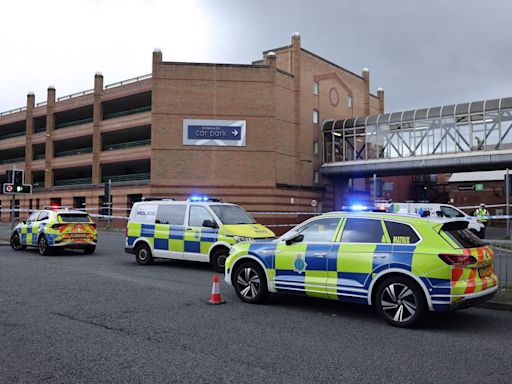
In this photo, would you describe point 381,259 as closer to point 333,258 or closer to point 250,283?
point 333,258

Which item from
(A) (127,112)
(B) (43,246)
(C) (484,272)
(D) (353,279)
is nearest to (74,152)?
(A) (127,112)

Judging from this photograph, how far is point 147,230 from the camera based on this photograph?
41.4 feet

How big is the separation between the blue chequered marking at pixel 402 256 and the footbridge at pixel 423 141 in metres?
25.3

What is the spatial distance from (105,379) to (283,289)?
359 cm

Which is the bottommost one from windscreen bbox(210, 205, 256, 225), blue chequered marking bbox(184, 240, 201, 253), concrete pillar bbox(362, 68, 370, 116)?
blue chequered marking bbox(184, 240, 201, 253)

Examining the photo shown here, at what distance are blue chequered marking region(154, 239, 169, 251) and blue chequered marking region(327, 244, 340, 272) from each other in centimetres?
621

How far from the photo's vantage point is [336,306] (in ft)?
25.0

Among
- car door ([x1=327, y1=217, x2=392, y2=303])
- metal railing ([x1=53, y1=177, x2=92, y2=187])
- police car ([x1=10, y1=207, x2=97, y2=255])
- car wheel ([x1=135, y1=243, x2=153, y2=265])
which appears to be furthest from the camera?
metal railing ([x1=53, y1=177, x2=92, y2=187])

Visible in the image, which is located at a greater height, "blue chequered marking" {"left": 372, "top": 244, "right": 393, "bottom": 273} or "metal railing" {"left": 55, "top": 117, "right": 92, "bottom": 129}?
"metal railing" {"left": 55, "top": 117, "right": 92, "bottom": 129}

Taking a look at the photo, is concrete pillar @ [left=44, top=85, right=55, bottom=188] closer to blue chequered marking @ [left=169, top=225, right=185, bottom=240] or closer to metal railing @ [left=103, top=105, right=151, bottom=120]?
metal railing @ [left=103, top=105, right=151, bottom=120]

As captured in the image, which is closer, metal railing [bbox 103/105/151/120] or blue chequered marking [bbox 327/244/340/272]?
blue chequered marking [bbox 327/244/340/272]

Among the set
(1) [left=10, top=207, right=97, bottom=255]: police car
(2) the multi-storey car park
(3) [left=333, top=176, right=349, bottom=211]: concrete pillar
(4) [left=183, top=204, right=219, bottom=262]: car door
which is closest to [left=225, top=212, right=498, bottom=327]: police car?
(4) [left=183, top=204, right=219, bottom=262]: car door

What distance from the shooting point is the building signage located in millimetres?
33094

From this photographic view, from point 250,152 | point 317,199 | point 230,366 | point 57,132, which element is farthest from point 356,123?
point 230,366
